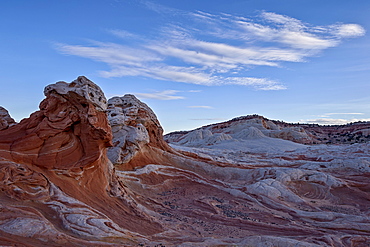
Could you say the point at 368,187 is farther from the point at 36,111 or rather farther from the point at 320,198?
the point at 36,111

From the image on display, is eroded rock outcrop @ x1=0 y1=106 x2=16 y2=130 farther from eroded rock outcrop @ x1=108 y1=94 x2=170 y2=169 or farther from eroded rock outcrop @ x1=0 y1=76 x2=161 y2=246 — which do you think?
eroded rock outcrop @ x1=108 y1=94 x2=170 y2=169

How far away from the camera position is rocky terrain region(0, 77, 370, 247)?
7.31m

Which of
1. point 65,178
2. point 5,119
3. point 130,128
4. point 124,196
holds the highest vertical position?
point 130,128

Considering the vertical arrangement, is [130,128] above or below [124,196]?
above

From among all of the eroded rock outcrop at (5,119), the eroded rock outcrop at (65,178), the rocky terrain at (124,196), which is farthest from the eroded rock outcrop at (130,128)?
the eroded rock outcrop at (5,119)

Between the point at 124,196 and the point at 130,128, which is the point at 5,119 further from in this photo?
the point at 130,128

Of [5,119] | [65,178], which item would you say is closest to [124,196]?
[65,178]

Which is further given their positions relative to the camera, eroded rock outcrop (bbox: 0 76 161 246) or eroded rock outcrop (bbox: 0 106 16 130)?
eroded rock outcrop (bbox: 0 106 16 130)

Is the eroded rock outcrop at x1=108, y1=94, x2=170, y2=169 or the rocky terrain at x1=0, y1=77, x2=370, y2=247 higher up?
the eroded rock outcrop at x1=108, y1=94, x2=170, y2=169

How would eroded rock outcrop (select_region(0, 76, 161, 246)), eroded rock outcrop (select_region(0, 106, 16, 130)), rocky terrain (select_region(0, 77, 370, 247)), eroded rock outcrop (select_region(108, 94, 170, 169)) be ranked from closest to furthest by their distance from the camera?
eroded rock outcrop (select_region(0, 76, 161, 246)) < rocky terrain (select_region(0, 77, 370, 247)) < eroded rock outcrop (select_region(0, 106, 16, 130)) < eroded rock outcrop (select_region(108, 94, 170, 169))

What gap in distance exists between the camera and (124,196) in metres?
10.6

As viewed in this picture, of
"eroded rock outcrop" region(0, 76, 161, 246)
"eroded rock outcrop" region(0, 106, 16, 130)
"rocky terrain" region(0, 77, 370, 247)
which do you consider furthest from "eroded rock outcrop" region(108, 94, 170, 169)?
"eroded rock outcrop" region(0, 106, 16, 130)

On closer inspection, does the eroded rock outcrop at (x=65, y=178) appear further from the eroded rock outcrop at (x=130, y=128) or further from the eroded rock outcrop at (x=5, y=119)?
the eroded rock outcrop at (x=130, y=128)

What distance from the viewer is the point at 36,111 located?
→ 32.6ft
